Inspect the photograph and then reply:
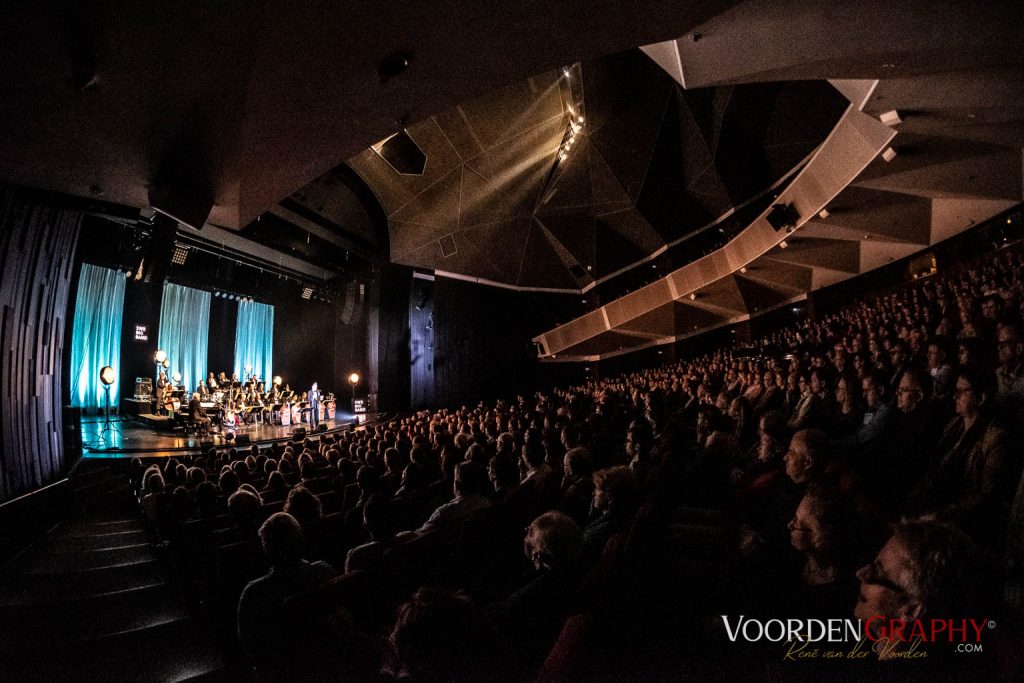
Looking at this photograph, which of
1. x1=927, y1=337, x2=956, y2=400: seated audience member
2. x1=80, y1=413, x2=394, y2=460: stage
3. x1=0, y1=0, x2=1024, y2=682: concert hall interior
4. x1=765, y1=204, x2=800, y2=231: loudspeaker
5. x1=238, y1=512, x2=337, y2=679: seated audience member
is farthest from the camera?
x1=765, y1=204, x2=800, y2=231: loudspeaker

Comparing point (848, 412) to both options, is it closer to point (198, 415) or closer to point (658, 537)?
point (658, 537)

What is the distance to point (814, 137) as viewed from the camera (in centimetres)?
999

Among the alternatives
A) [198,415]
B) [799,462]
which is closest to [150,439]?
[198,415]

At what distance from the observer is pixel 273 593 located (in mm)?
1815

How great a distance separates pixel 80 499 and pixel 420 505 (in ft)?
16.3

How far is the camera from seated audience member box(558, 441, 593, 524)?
2.37 meters

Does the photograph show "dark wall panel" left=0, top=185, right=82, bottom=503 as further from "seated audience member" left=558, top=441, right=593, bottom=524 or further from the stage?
"seated audience member" left=558, top=441, right=593, bottom=524

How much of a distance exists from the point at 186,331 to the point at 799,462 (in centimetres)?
1680

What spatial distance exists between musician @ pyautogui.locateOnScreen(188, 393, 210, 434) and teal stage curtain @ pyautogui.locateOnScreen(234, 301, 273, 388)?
589cm

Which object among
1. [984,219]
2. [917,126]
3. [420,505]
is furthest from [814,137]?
[420,505]

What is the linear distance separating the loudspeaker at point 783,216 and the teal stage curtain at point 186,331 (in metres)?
15.9

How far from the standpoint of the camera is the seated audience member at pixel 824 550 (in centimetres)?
137

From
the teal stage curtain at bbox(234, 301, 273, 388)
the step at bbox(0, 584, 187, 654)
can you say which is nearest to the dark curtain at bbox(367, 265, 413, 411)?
the teal stage curtain at bbox(234, 301, 273, 388)

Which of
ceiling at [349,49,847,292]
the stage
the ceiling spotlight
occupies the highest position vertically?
ceiling at [349,49,847,292]
